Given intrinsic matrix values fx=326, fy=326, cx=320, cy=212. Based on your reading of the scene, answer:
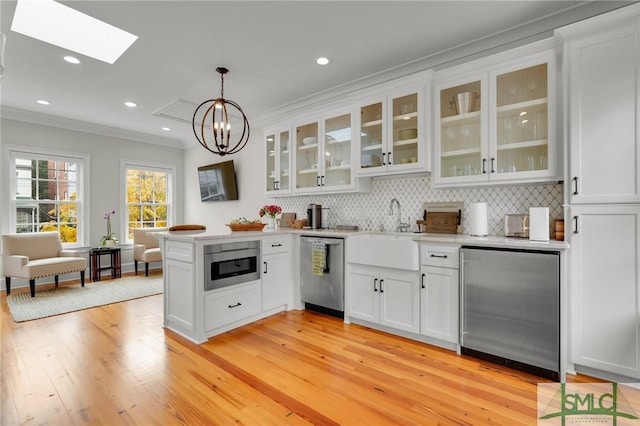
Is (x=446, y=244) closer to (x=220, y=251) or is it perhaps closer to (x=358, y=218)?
(x=358, y=218)

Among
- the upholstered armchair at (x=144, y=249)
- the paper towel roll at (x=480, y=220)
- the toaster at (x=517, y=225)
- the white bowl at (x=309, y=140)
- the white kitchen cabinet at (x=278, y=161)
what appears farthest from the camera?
the upholstered armchair at (x=144, y=249)

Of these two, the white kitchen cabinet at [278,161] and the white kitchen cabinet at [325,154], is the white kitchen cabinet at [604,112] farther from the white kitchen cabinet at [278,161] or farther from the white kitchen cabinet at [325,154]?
the white kitchen cabinet at [278,161]

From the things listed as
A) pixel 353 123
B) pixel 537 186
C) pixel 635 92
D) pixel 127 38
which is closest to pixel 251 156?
pixel 353 123

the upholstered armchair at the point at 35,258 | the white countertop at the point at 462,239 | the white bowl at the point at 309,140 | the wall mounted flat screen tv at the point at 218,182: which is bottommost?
the upholstered armchair at the point at 35,258

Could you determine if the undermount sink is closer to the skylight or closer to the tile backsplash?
the tile backsplash

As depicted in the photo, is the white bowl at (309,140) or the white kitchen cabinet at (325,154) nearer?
the white kitchen cabinet at (325,154)

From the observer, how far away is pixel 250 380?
2324 millimetres

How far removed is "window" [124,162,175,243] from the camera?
6406 millimetres

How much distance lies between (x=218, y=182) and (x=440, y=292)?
465 centimetres

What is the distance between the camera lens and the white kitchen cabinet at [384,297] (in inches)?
116

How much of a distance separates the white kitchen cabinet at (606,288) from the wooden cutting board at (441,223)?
103 cm

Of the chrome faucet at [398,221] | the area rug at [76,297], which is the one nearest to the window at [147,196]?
the area rug at [76,297]

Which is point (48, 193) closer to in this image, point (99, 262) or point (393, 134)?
point (99, 262)

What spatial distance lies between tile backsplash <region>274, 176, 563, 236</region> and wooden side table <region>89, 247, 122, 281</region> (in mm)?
3111
